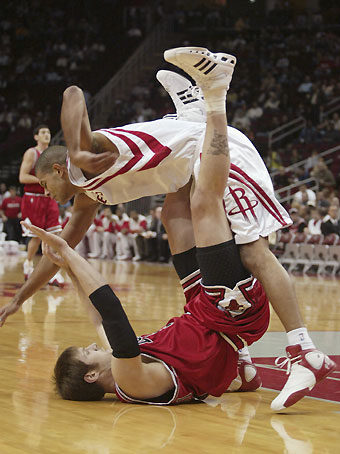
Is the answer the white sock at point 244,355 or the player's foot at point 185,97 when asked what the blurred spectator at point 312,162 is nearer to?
the player's foot at point 185,97

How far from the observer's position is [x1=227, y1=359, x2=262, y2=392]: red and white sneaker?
155 inches

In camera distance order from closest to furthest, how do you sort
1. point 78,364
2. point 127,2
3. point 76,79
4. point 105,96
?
1. point 78,364
2. point 105,96
3. point 76,79
4. point 127,2

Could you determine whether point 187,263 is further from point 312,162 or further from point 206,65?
point 312,162

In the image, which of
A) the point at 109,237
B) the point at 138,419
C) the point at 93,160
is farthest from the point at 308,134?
the point at 138,419

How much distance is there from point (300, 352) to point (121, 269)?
979 centimetres

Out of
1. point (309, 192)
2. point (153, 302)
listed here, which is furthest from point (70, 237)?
point (309, 192)

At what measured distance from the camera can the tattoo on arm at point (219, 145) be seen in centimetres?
370

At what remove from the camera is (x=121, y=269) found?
13250mm

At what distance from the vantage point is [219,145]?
3.71m

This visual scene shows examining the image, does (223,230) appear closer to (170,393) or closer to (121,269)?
(170,393)

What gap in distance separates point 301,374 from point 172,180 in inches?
47.5

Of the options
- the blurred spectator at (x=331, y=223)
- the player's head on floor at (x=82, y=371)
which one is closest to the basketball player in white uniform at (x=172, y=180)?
the player's head on floor at (x=82, y=371)

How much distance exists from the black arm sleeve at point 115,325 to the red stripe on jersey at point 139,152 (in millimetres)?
655

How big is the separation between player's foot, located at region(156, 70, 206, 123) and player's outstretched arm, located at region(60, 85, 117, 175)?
2.63ft
